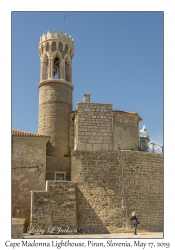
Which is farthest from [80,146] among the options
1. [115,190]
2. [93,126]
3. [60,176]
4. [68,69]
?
[68,69]

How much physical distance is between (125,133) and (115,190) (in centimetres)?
383

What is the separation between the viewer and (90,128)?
1939cm

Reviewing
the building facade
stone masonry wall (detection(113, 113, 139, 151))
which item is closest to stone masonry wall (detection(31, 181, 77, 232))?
the building facade

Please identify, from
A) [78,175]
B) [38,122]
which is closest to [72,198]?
[78,175]

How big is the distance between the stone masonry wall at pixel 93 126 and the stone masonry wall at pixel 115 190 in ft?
2.05

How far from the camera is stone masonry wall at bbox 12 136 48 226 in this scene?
18.3 metres

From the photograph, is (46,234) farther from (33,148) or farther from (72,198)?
(33,148)

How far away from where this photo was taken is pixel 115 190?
714 inches

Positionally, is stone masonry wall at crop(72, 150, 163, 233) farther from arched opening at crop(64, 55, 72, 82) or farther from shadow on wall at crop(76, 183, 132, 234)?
arched opening at crop(64, 55, 72, 82)

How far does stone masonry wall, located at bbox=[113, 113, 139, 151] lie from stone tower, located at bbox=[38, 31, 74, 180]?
3100 mm

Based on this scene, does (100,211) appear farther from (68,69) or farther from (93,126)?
(68,69)

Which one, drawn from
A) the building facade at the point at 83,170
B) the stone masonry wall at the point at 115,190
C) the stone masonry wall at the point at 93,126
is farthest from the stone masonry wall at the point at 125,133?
the stone masonry wall at the point at 115,190

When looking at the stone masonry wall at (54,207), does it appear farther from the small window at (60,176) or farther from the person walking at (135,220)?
the person walking at (135,220)

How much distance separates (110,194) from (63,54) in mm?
9531
